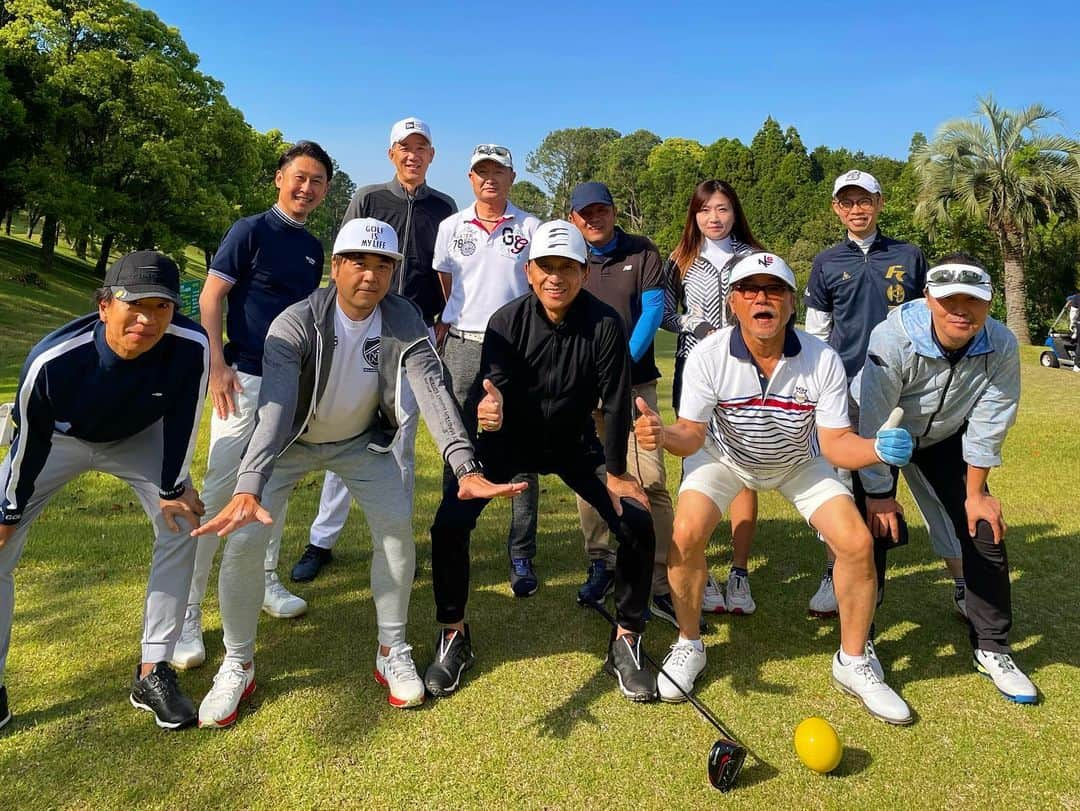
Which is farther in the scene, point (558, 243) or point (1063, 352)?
point (1063, 352)

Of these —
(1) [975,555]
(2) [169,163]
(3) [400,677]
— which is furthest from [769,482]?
(2) [169,163]

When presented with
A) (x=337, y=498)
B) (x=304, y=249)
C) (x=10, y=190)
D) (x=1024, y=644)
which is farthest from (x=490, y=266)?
(x=10, y=190)

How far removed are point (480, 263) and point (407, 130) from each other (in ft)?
3.91

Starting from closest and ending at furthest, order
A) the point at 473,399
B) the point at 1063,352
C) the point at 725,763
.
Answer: the point at 725,763 < the point at 473,399 < the point at 1063,352

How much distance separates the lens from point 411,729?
3.65 m

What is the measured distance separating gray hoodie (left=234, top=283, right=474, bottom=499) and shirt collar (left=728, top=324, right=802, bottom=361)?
1.59m

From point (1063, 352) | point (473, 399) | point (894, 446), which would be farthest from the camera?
point (1063, 352)

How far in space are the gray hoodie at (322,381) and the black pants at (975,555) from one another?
266 cm

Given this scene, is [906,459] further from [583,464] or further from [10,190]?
[10,190]

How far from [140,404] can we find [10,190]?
3044 cm

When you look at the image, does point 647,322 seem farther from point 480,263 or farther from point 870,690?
point 870,690

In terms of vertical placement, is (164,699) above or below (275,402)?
below

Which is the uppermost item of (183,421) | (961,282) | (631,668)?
(961,282)

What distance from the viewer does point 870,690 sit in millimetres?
3896
